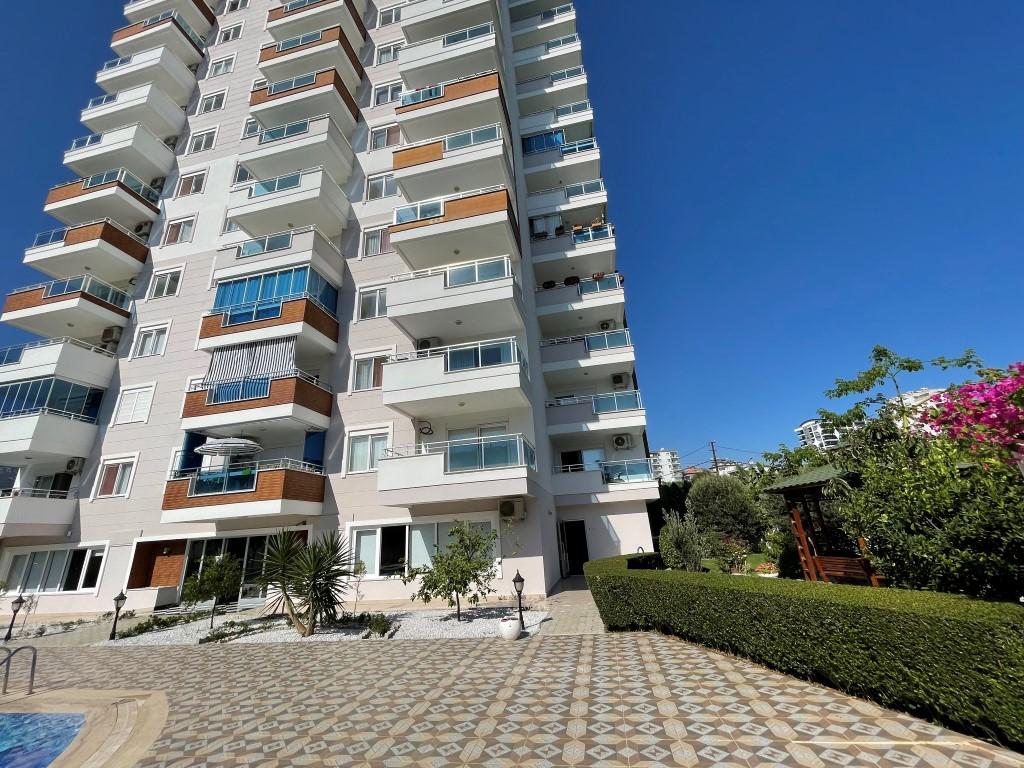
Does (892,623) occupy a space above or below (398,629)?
above

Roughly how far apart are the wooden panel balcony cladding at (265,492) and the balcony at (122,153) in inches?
713

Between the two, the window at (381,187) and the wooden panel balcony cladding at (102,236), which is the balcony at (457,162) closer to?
the window at (381,187)

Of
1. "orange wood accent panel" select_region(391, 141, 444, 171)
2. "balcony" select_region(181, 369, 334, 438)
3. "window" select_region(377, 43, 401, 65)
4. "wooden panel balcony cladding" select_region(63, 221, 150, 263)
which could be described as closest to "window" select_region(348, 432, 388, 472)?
"balcony" select_region(181, 369, 334, 438)

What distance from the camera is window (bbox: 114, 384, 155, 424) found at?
58.5 feet

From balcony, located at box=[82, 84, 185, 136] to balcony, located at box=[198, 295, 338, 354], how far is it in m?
14.8

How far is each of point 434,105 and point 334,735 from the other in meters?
20.9

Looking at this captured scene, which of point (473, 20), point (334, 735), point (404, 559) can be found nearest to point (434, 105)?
point (473, 20)

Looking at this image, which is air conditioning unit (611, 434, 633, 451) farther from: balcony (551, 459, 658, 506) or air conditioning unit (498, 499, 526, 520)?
air conditioning unit (498, 499, 526, 520)

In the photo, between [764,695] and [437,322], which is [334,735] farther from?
[437,322]

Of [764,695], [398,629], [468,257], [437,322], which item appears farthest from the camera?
[468,257]

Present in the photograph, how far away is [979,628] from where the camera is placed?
15.1 ft

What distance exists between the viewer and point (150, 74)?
76.7 ft

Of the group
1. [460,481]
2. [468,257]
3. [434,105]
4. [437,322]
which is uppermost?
[434,105]

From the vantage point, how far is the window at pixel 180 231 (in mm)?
20719
